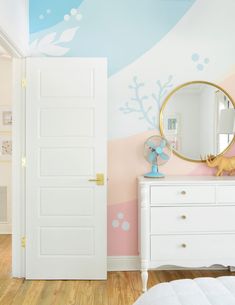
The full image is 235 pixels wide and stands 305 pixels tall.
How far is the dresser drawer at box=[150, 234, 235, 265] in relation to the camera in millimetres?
3199

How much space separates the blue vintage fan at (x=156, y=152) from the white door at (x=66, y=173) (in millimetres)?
463

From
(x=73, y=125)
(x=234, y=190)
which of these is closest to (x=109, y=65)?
(x=73, y=125)

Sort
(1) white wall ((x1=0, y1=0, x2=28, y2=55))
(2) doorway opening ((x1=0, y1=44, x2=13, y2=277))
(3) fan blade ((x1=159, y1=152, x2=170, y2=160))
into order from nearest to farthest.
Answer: (1) white wall ((x1=0, y1=0, x2=28, y2=55)) < (3) fan blade ((x1=159, y1=152, x2=170, y2=160)) < (2) doorway opening ((x1=0, y1=44, x2=13, y2=277))

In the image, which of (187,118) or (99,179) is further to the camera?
(187,118)

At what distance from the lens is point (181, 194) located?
10.5ft

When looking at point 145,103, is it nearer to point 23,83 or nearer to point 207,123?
point 207,123

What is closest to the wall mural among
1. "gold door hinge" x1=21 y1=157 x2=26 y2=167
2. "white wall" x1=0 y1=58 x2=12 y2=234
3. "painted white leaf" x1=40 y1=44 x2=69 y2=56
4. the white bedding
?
"painted white leaf" x1=40 y1=44 x2=69 y2=56

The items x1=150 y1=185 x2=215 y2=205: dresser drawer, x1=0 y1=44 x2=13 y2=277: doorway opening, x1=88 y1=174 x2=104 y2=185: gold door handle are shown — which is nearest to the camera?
x1=150 y1=185 x2=215 y2=205: dresser drawer

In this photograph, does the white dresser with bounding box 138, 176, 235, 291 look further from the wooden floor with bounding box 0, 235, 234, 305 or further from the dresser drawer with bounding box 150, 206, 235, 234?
the wooden floor with bounding box 0, 235, 234, 305

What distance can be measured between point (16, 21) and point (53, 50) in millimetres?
503

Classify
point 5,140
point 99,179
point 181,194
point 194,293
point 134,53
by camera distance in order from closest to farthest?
1. point 194,293
2. point 181,194
3. point 99,179
4. point 134,53
5. point 5,140

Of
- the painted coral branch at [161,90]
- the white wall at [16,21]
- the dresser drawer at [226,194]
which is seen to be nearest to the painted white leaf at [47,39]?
the white wall at [16,21]

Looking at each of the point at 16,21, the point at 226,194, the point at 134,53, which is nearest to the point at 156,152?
the point at 226,194

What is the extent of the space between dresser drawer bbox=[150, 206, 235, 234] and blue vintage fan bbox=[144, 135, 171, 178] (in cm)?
46
